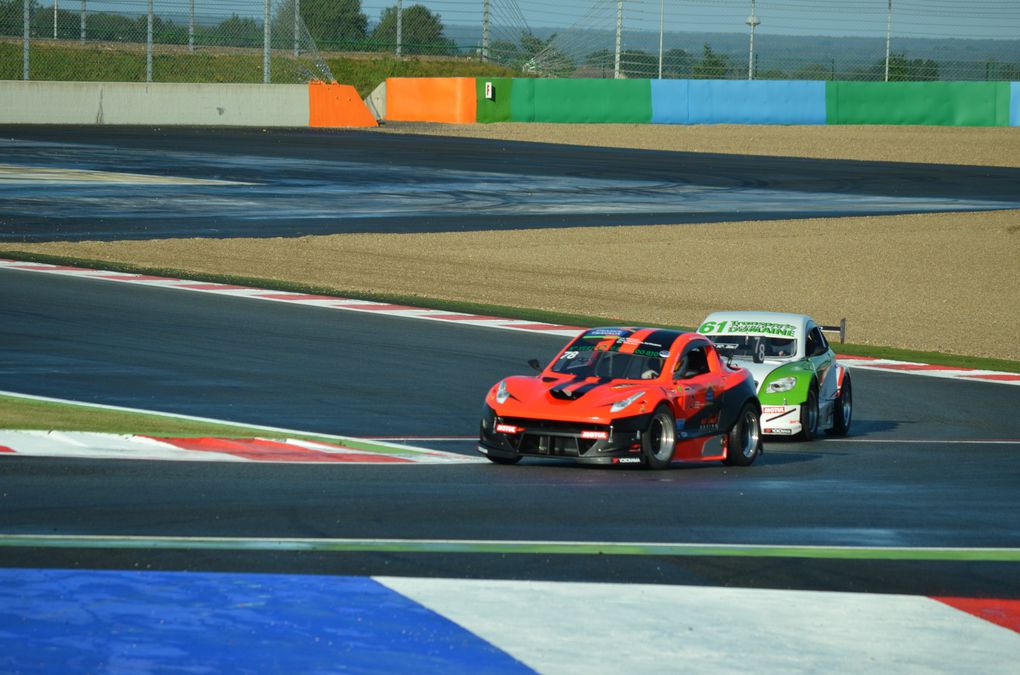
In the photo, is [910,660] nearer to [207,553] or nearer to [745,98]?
[207,553]

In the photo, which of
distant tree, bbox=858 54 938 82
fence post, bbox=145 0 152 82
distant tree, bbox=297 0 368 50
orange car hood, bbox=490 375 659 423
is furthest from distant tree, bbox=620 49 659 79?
orange car hood, bbox=490 375 659 423

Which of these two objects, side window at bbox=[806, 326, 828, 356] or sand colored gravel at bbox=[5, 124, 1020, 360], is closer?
side window at bbox=[806, 326, 828, 356]

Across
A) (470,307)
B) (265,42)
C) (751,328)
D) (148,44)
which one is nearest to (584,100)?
(265,42)

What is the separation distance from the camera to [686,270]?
27.4 metres

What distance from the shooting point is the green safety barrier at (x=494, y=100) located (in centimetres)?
6178

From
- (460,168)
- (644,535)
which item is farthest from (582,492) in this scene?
(460,168)

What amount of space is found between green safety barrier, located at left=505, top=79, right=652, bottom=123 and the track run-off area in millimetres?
44150

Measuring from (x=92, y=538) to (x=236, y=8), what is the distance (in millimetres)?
50335

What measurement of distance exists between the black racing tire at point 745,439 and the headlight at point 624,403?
1280 millimetres

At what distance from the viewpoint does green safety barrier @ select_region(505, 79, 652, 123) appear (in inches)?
2431

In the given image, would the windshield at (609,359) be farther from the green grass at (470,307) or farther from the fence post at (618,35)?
the fence post at (618,35)

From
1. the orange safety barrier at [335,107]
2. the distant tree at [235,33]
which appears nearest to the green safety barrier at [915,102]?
the orange safety barrier at [335,107]

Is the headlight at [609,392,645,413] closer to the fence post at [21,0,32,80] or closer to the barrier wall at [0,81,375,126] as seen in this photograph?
the fence post at [21,0,32,80]

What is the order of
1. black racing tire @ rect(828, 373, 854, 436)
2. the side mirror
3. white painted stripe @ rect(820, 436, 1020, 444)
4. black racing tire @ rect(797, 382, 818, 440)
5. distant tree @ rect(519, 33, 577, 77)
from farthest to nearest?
distant tree @ rect(519, 33, 577, 77) → black racing tire @ rect(828, 373, 854, 436) → the side mirror → black racing tire @ rect(797, 382, 818, 440) → white painted stripe @ rect(820, 436, 1020, 444)
